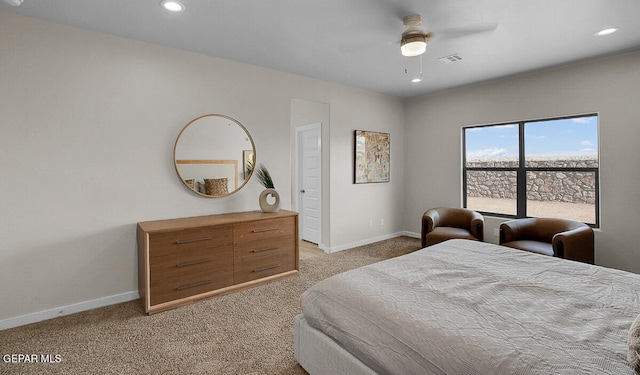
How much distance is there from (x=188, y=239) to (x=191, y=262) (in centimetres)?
22

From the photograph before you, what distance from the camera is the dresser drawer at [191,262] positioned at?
8.94 ft

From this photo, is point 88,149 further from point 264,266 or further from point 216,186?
point 264,266

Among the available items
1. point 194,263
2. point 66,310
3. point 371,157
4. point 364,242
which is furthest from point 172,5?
point 364,242

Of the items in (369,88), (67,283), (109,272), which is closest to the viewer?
(67,283)

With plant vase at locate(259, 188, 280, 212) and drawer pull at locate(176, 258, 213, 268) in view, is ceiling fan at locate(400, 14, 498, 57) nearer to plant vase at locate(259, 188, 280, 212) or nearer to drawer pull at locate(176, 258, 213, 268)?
plant vase at locate(259, 188, 280, 212)

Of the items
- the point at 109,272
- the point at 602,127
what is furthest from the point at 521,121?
the point at 109,272

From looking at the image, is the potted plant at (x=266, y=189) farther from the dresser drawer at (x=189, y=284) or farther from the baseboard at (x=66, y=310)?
the baseboard at (x=66, y=310)

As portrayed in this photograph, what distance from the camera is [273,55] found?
3.39m

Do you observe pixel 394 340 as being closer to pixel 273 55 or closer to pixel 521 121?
pixel 273 55

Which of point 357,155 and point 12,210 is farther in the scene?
point 357,155

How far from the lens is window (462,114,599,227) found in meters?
3.81

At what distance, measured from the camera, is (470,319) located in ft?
4.45

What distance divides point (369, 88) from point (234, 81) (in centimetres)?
221

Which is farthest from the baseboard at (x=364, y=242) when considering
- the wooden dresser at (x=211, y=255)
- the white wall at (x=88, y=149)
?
the white wall at (x=88, y=149)
